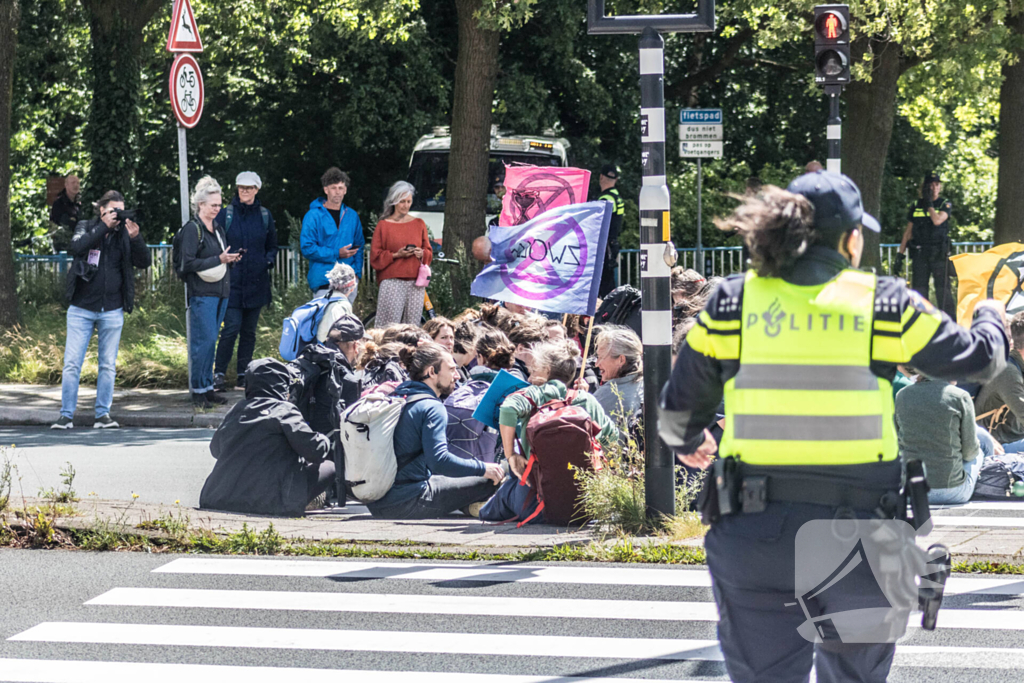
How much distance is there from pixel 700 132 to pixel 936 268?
3.86 m

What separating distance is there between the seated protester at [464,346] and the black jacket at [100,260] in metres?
3.49

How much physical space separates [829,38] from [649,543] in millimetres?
5627

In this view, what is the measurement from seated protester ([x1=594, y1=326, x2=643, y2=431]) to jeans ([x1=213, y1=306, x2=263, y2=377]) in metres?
5.79

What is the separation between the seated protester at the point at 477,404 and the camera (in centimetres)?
827

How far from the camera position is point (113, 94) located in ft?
65.1

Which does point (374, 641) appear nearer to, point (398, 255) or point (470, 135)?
point (398, 255)

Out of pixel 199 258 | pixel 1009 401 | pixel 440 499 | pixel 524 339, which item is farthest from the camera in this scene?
pixel 199 258

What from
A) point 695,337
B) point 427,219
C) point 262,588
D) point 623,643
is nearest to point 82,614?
point 262,588

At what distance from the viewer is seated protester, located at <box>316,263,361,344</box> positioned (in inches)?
370

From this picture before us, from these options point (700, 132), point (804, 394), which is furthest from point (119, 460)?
point (700, 132)

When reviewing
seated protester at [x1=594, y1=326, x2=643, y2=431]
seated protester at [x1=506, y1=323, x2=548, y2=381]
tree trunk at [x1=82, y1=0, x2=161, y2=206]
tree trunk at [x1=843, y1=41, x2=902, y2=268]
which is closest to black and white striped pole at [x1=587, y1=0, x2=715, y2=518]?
seated protester at [x1=594, y1=326, x2=643, y2=431]

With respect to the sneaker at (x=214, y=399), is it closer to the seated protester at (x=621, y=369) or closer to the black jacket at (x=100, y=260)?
the black jacket at (x=100, y=260)

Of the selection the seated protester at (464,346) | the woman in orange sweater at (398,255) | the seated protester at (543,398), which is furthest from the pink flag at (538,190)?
the seated protester at (543,398)

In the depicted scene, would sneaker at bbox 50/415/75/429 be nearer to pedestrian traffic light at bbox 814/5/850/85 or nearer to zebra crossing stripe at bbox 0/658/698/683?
zebra crossing stripe at bbox 0/658/698/683
